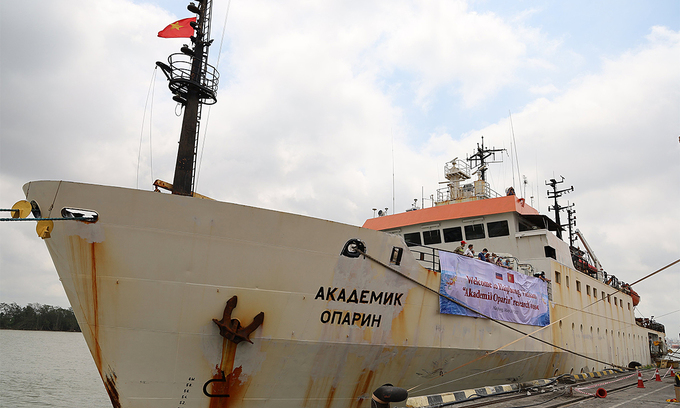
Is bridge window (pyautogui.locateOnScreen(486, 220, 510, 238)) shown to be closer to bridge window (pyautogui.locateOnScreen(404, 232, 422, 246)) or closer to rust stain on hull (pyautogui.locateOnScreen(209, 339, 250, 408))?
bridge window (pyautogui.locateOnScreen(404, 232, 422, 246))

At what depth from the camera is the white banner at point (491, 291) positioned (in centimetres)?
966

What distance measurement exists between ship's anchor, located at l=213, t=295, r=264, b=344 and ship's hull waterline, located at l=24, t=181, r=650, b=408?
0.41 feet

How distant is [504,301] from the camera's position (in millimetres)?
11039

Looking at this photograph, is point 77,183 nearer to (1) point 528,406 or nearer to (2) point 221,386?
(2) point 221,386

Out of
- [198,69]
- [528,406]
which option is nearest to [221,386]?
[528,406]

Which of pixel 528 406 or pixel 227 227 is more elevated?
pixel 227 227

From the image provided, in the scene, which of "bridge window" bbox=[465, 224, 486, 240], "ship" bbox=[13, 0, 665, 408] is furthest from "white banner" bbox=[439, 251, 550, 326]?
"bridge window" bbox=[465, 224, 486, 240]

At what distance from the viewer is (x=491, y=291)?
10648mm

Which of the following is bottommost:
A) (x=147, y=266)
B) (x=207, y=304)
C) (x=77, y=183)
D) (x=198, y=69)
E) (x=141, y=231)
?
(x=207, y=304)

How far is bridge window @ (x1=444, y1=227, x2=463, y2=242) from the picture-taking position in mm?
14844

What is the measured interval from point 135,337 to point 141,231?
5.49 feet

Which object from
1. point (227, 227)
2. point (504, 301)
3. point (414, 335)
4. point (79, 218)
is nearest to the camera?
point (79, 218)

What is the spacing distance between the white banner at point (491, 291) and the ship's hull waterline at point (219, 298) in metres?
1.61

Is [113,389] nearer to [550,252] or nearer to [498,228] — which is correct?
[498,228]
